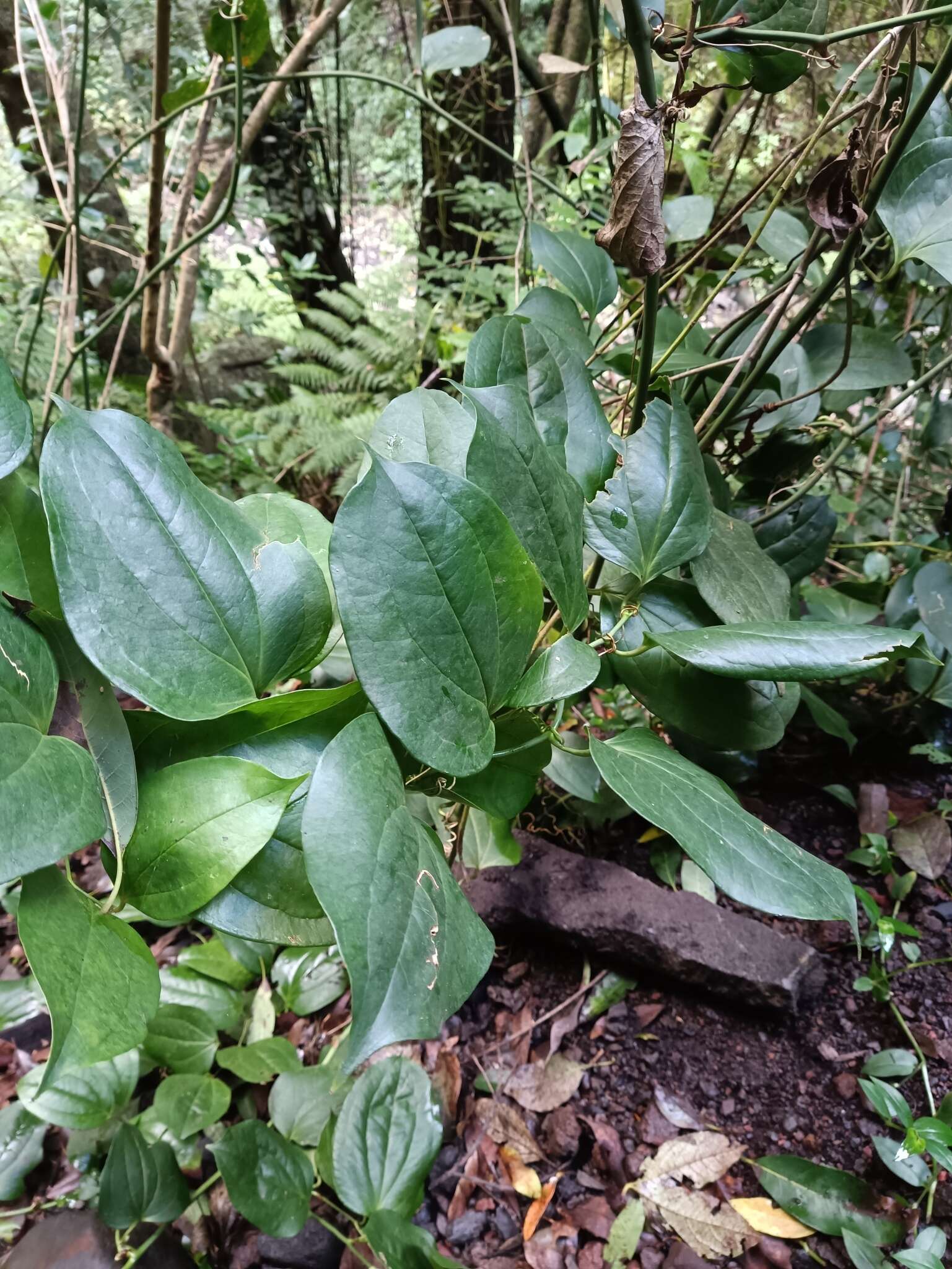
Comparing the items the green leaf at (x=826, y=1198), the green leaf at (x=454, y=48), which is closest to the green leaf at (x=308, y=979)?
the green leaf at (x=826, y=1198)

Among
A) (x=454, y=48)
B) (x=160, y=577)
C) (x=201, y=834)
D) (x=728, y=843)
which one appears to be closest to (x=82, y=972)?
(x=201, y=834)

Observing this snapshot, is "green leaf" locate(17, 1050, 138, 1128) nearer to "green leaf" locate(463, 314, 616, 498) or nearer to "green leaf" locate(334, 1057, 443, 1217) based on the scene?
"green leaf" locate(334, 1057, 443, 1217)

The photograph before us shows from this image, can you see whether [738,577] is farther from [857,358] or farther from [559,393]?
Result: [857,358]

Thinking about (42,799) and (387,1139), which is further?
(387,1139)

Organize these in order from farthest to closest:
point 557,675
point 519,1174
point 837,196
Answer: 1. point 519,1174
2. point 837,196
3. point 557,675

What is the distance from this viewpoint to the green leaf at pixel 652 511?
1.55ft

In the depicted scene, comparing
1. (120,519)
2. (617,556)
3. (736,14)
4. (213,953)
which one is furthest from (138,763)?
(213,953)

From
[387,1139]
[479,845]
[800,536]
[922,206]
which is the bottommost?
[387,1139]

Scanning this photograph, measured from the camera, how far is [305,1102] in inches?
29.9

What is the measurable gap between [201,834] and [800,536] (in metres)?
0.71

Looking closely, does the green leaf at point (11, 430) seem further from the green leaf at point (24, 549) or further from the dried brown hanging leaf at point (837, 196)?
the dried brown hanging leaf at point (837, 196)

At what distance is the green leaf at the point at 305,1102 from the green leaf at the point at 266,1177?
0.15 feet

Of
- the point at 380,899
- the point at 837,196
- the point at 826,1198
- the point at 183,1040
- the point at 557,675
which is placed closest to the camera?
the point at 380,899

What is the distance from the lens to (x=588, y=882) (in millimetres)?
861
